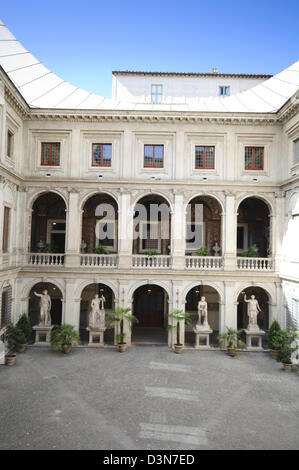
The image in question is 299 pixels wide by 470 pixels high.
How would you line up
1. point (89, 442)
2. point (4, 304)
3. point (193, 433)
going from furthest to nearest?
point (4, 304) → point (193, 433) → point (89, 442)

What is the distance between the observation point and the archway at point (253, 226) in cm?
2208

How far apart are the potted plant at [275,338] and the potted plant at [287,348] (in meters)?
0.39

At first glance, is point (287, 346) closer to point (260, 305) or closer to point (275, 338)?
point (275, 338)

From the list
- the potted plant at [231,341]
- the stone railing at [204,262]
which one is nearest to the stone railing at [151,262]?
the stone railing at [204,262]

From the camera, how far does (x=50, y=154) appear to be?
61.2 ft

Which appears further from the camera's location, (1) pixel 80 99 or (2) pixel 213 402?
(1) pixel 80 99

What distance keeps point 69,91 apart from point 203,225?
13690 millimetres

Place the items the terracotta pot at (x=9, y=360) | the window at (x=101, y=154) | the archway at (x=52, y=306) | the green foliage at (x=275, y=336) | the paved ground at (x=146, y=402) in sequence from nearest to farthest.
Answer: the paved ground at (x=146, y=402) < the terracotta pot at (x=9, y=360) < the green foliage at (x=275, y=336) < the window at (x=101, y=154) < the archway at (x=52, y=306)

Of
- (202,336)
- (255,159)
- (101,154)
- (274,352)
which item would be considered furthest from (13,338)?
(255,159)

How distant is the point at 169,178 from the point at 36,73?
11.8m

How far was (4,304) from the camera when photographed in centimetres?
1659

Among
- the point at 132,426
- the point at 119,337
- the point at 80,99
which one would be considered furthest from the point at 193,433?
the point at 80,99

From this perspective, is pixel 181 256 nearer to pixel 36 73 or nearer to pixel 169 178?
pixel 169 178

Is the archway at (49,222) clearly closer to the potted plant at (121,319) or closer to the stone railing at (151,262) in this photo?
the stone railing at (151,262)
